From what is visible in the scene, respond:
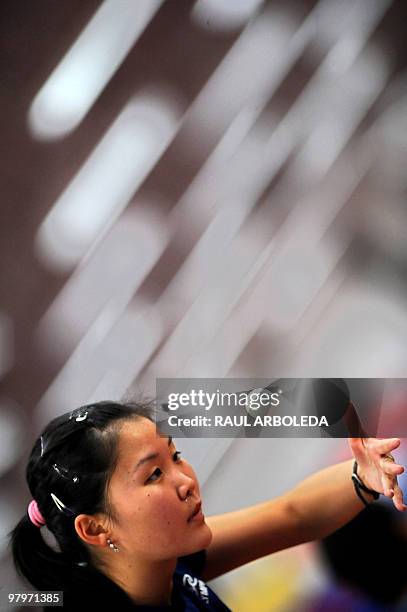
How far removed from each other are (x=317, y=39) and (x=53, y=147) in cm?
71

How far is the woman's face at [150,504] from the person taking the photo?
1698 mm

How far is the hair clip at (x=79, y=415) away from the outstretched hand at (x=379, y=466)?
640mm

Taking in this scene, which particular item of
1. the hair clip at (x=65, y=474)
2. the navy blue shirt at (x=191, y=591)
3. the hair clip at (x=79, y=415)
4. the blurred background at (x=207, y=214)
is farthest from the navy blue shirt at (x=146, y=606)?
the hair clip at (x=79, y=415)

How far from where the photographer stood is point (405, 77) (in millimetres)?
1873

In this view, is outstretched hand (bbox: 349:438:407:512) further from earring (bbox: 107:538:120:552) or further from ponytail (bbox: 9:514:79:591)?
ponytail (bbox: 9:514:79:591)

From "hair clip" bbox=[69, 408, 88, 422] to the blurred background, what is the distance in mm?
36

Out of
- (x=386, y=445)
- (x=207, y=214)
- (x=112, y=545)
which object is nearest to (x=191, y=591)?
(x=112, y=545)

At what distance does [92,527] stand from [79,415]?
0.26m

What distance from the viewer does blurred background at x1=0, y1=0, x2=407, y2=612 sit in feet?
6.09

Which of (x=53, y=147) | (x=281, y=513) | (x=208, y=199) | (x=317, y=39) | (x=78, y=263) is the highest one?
(x=317, y=39)

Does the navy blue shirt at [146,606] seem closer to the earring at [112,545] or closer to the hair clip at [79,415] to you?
the earring at [112,545]

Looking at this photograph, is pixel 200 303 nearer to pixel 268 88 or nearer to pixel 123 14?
pixel 268 88

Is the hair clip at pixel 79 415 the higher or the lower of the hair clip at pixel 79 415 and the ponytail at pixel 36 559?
the higher

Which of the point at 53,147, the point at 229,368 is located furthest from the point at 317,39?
the point at 229,368
